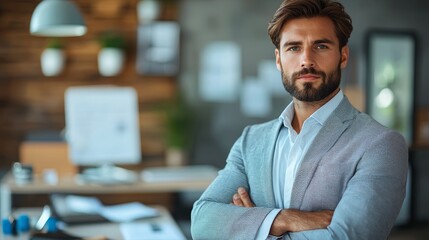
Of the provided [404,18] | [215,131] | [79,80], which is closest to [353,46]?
[404,18]

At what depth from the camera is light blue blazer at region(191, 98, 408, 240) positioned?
5.37 feet

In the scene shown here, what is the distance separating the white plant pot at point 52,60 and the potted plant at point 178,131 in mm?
976

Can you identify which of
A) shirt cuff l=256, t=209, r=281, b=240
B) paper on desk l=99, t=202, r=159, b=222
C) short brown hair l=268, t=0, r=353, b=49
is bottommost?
paper on desk l=99, t=202, r=159, b=222

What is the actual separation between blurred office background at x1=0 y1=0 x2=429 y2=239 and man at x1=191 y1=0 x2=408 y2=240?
10.4 feet

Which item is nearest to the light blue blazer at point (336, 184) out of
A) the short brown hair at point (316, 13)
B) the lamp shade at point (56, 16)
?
the short brown hair at point (316, 13)

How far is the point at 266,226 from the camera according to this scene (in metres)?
1.79

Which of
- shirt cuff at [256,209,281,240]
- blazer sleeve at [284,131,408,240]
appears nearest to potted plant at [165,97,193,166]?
shirt cuff at [256,209,281,240]

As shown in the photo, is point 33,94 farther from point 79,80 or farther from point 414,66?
point 414,66

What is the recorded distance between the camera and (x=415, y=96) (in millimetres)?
5555

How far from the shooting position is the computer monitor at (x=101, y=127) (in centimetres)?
439

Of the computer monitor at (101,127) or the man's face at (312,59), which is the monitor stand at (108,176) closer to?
the computer monitor at (101,127)

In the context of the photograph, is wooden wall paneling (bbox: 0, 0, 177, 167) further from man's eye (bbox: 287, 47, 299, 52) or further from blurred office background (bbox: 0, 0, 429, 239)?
man's eye (bbox: 287, 47, 299, 52)

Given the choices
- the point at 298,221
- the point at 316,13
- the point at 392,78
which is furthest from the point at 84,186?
the point at 392,78

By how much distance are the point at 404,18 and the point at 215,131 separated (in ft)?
6.79
